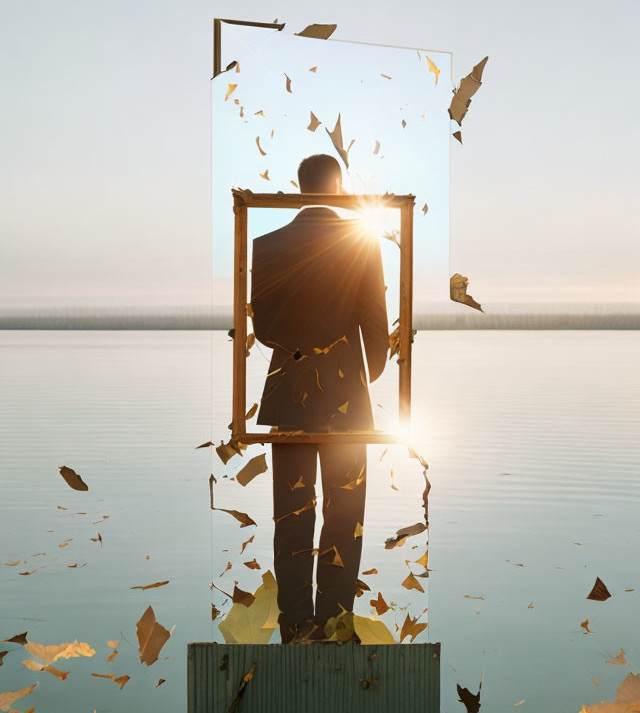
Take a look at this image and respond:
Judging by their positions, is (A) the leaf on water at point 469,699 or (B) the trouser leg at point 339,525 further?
(A) the leaf on water at point 469,699

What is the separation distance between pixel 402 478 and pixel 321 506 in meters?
0.31

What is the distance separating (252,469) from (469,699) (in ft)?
3.96

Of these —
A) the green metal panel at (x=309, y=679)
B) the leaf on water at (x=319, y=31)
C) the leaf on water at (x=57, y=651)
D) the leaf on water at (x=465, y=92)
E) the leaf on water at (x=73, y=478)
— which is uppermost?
the leaf on water at (x=319, y=31)

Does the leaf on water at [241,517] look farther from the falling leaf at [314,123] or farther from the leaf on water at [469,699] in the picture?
the falling leaf at [314,123]

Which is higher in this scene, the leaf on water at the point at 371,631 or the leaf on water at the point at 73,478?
the leaf on water at the point at 73,478

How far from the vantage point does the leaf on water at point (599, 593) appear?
4.29 meters

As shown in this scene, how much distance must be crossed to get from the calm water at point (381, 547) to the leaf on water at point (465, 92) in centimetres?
111

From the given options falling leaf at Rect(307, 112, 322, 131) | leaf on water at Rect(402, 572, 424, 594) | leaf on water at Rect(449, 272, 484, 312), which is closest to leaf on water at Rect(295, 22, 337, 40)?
falling leaf at Rect(307, 112, 322, 131)

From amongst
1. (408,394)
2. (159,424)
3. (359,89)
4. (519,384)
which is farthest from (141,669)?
(519,384)

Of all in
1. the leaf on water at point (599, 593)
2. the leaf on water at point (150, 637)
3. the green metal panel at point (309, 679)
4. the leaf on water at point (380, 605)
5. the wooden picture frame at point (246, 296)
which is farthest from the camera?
the leaf on water at point (599, 593)

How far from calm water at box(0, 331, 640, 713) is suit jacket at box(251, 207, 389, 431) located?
19 centimetres

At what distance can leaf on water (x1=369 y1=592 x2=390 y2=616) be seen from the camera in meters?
3.13

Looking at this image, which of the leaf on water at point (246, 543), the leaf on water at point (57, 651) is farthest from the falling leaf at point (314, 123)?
the leaf on water at point (57, 651)

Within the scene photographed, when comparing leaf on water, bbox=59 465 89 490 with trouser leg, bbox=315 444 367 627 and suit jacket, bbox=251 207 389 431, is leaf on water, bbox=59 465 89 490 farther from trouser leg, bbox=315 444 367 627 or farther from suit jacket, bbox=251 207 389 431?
trouser leg, bbox=315 444 367 627
